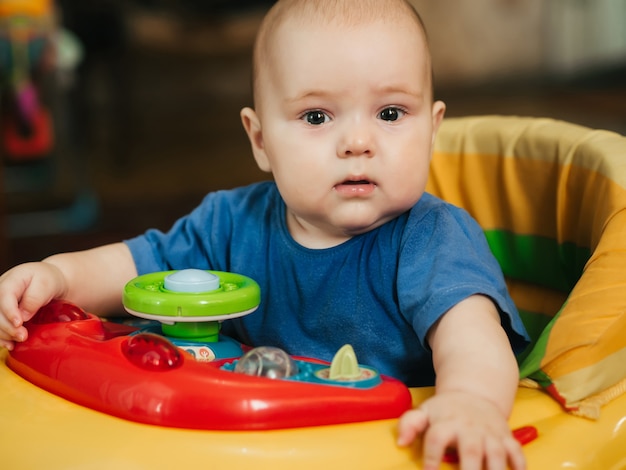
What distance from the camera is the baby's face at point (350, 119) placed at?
0.82m

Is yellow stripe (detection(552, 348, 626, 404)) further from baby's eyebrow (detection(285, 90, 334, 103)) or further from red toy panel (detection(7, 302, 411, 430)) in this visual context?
baby's eyebrow (detection(285, 90, 334, 103))

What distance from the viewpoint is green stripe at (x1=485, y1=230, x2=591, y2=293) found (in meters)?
1.03

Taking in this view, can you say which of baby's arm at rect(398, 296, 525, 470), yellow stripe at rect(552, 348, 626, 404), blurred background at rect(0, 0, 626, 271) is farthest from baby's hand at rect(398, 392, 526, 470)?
blurred background at rect(0, 0, 626, 271)

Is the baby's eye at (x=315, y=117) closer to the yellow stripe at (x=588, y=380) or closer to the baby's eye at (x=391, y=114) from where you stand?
the baby's eye at (x=391, y=114)

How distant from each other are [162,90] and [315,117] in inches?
167

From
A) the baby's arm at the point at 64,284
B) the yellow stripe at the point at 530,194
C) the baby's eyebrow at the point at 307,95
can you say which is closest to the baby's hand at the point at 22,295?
the baby's arm at the point at 64,284

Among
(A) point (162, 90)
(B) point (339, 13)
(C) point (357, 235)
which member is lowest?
(A) point (162, 90)

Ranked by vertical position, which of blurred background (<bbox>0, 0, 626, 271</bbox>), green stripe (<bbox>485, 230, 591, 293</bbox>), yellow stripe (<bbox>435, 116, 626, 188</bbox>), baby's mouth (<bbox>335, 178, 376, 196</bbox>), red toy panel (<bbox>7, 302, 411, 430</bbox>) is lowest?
blurred background (<bbox>0, 0, 626, 271</bbox>)

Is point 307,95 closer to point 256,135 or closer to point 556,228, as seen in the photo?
point 256,135

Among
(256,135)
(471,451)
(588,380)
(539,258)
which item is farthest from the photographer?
(539,258)

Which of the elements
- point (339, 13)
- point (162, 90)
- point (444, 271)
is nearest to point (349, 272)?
point (444, 271)

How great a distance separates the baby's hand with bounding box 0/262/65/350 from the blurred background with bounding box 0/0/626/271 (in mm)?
1235

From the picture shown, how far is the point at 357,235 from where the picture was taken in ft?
3.02

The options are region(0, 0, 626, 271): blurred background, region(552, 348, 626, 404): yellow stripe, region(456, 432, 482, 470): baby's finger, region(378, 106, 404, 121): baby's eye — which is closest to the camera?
region(456, 432, 482, 470): baby's finger
